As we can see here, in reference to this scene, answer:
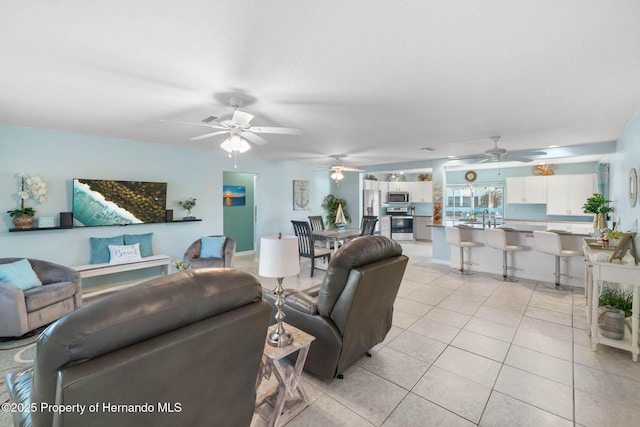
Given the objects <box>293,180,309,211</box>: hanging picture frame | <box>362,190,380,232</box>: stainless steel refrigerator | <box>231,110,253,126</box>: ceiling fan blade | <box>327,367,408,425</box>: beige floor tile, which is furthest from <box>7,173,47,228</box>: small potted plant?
<box>362,190,380,232</box>: stainless steel refrigerator

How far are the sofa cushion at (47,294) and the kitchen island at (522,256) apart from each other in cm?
629

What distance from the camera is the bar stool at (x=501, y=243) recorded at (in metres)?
4.97

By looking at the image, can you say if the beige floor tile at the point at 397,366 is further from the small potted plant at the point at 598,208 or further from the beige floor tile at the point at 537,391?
the small potted plant at the point at 598,208

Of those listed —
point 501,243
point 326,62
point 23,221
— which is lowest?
point 501,243

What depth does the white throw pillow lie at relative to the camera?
4.38 metres

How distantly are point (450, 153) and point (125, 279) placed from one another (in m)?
6.42

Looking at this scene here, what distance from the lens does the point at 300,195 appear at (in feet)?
25.4

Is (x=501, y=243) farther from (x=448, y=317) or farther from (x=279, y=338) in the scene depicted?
(x=279, y=338)

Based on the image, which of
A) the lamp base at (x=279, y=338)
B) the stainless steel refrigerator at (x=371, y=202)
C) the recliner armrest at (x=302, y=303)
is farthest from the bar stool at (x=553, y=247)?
the lamp base at (x=279, y=338)

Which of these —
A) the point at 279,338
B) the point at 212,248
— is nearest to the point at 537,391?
the point at 279,338

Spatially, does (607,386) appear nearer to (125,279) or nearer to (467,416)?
(467,416)

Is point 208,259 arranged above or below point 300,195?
below

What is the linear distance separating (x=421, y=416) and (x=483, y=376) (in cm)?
79

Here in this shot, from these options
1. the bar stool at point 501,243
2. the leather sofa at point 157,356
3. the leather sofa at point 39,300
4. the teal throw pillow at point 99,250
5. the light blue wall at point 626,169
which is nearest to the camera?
the leather sofa at point 157,356
